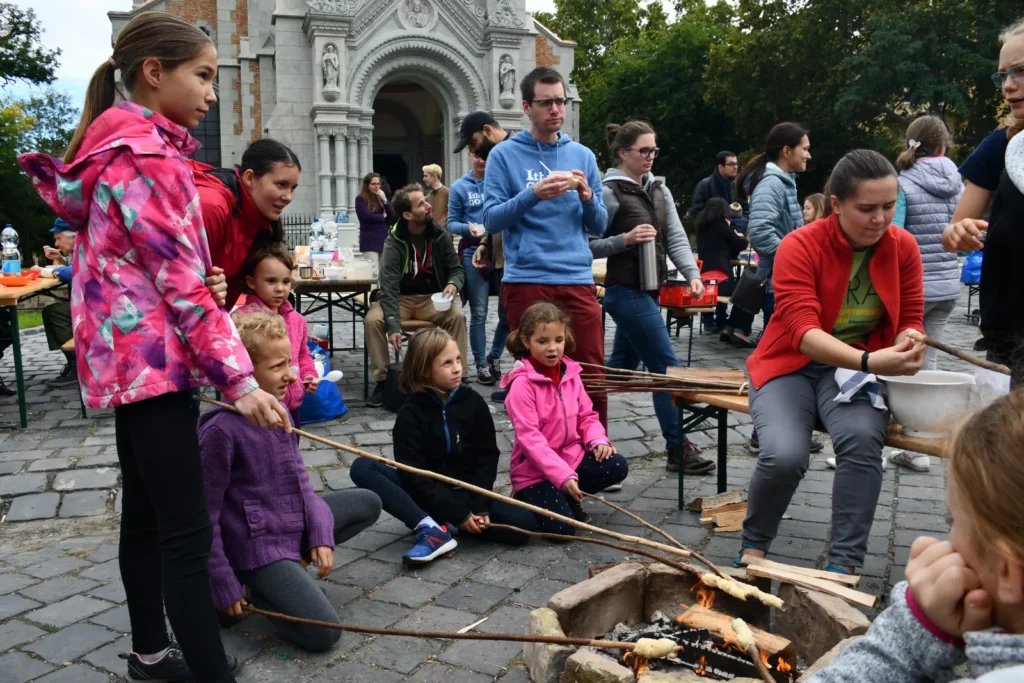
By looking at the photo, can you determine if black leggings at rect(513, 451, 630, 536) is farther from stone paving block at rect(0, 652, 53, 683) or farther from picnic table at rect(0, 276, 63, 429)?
picnic table at rect(0, 276, 63, 429)

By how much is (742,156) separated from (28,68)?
88.2ft

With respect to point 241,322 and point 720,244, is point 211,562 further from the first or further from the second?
point 720,244

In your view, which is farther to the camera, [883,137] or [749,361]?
[883,137]

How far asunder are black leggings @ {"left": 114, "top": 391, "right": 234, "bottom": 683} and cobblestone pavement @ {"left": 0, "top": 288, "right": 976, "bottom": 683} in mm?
436

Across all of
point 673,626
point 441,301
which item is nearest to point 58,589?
point 673,626

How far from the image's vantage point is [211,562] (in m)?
3.16

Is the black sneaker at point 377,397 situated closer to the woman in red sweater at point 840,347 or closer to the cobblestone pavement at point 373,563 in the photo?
the cobblestone pavement at point 373,563

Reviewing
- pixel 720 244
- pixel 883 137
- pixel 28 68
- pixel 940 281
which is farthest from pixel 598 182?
pixel 28 68

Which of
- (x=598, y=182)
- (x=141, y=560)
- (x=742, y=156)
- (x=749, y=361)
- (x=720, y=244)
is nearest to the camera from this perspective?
(x=141, y=560)

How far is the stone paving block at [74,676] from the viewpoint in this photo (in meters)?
2.95

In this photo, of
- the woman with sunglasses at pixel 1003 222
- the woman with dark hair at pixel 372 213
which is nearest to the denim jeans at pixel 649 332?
the woman with sunglasses at pixel 1003 222

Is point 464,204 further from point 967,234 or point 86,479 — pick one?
point 967,234

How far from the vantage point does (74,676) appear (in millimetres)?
2979

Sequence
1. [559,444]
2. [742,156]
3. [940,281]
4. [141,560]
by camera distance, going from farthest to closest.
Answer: [742,156]
[940,281]
[559,444]
[141,560]
